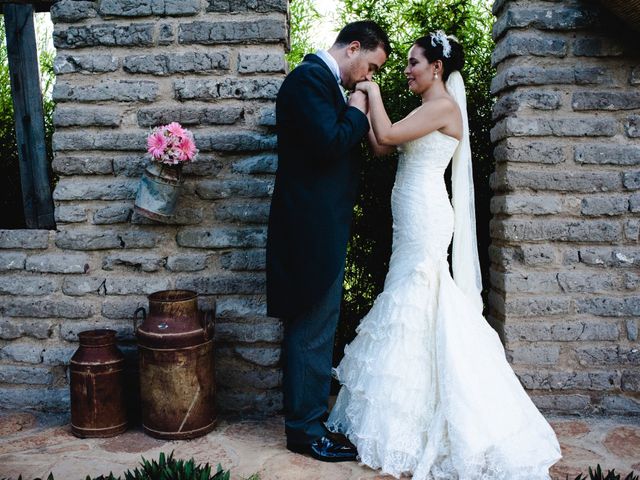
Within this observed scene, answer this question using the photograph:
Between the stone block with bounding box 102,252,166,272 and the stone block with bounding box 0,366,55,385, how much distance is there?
32.7 inches

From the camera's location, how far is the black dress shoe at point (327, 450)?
3.22 m

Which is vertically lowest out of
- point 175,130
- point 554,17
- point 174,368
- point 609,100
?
point 174,368

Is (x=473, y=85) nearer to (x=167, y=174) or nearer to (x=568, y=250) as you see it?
(x=568, y=250)

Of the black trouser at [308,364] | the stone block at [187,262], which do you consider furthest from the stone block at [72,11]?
the black trouser at [308,364]

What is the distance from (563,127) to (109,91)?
286cm

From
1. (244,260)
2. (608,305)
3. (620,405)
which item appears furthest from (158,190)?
(620,405)

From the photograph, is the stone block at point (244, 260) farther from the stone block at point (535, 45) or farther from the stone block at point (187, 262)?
the stone block at point (535, 45)

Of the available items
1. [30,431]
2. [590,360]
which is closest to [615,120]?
[590,360]

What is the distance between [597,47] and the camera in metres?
3.64

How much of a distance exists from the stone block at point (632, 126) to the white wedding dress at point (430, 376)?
3.83 feet

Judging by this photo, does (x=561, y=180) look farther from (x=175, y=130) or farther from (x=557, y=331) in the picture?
(x=175, y=130)

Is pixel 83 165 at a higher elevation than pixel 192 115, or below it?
below

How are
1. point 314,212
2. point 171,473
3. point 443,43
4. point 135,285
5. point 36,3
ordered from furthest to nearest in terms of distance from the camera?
point 36,3, point 135,285, point 443,43, point 314,212, point 171,473

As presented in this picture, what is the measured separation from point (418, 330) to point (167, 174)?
1.71 meters
